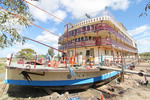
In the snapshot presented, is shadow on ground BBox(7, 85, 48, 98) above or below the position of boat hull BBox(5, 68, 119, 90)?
below

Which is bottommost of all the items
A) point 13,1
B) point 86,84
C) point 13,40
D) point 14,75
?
point 86,84

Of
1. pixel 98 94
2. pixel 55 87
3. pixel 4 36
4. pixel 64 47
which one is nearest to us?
pixel 4 36

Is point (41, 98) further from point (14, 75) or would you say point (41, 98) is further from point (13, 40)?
point (13, 40)

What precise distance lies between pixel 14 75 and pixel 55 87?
136 inches

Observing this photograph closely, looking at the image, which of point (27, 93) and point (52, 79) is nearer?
point (52, 79)

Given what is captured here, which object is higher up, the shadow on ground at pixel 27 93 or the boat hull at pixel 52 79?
the boat hull at pixel 52 79

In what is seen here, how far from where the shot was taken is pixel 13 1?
3.62 metres

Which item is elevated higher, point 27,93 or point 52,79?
point 52,79

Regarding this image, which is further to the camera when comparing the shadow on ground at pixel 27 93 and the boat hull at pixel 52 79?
the shadow on ground at pixel 27 93

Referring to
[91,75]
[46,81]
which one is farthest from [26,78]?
[91,75]

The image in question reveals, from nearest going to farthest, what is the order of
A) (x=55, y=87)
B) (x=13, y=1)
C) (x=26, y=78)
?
(x=13, y=1), (x=26, y=78), (x=55, y=87)

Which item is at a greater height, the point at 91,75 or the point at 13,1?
the point at 13,1

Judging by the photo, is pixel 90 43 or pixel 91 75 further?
pixel 90 43

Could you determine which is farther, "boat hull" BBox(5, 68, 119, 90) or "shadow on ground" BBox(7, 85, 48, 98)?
"shadow on ground" BBox(7, 85, 48, 98)
